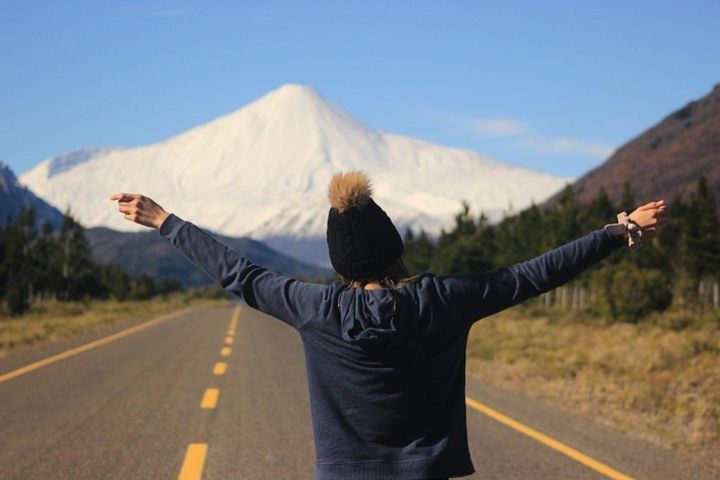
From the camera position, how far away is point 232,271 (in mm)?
3182

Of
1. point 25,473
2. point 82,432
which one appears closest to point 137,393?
point 82,432

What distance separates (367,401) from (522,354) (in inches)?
725

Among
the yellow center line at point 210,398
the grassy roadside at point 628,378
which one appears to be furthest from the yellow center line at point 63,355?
the grassy roadside at point 628,378

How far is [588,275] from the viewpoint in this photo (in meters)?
61.7

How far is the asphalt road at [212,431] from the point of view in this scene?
25.5 feet

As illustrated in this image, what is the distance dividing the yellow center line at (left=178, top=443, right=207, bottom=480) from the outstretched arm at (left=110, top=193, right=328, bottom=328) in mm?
4580

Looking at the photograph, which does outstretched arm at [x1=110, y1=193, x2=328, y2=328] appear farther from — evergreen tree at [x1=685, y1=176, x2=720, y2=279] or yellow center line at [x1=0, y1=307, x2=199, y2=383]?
evergreen tree at [x1=685, y1=176, x2=720, y2=279]

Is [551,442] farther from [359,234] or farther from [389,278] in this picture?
[359,234]

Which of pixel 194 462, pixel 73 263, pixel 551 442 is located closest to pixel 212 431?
pixel 194 462

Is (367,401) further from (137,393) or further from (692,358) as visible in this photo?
(692,358)

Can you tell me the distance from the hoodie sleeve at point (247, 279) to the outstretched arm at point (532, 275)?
1.52 feet

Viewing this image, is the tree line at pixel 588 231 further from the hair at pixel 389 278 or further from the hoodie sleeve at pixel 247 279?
the hoodie sleeve at pixel 247 279

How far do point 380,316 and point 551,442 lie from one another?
6.90 meters

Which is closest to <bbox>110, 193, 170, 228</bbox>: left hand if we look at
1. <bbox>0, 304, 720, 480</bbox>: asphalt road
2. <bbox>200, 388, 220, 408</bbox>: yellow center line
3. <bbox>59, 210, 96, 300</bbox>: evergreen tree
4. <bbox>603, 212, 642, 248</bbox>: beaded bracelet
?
<bbox>603, 212, 642, 248</bbox>: beaded bracelet
